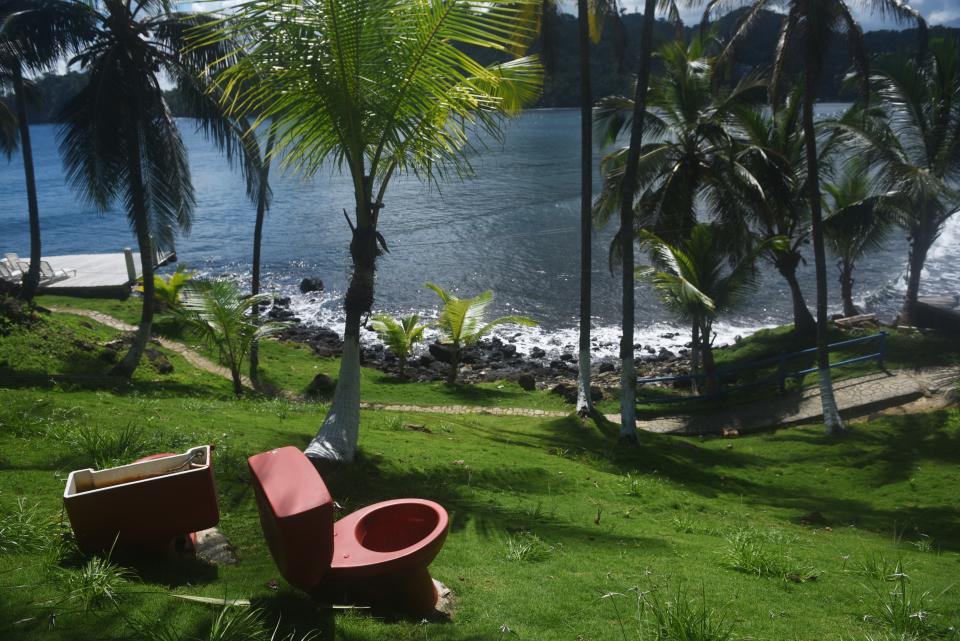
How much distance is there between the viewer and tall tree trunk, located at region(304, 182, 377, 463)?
813 centimetres

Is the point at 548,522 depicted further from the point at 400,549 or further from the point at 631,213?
the point at 631,213

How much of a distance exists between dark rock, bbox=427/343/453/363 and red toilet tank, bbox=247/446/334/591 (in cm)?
2001

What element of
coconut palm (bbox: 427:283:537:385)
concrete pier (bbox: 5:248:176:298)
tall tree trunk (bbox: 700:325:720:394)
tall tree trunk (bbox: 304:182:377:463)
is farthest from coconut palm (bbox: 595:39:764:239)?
concrete pier (bbox: 5:248:176:298)

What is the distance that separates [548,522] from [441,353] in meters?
17.4

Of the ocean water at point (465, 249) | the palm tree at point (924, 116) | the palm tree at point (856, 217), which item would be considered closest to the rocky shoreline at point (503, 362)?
the ocean water at point (465, 249)

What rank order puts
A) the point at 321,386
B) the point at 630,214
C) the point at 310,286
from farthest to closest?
the point at 310,286 < the point at 321,386 < the point at 630,214

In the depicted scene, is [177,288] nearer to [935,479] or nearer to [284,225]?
[935,479]

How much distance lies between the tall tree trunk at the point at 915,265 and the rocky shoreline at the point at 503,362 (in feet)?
20.7

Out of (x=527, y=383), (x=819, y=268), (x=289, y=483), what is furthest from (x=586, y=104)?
(x=289, y=483)

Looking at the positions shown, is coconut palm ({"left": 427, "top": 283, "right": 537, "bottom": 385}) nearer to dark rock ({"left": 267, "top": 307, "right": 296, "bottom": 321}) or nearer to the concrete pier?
dark rock ({"left": 267, "top": 307, "right": 296, "bottom": 321})

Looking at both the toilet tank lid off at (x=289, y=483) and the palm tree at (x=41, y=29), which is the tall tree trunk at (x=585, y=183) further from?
the toilet tank lid off at (x=289, y=483)

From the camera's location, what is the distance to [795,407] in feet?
51.4

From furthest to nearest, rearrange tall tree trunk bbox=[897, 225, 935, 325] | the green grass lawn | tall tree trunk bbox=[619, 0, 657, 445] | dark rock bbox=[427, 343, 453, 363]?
dark rock bbox=[427, 343, 453, 363]
tall tree trunk bbox=[897, 225, 935, 325]
tall tree trunk bbox=[619, 0, 657, 445]
the green grass lawn

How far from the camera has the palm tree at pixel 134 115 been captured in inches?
559
